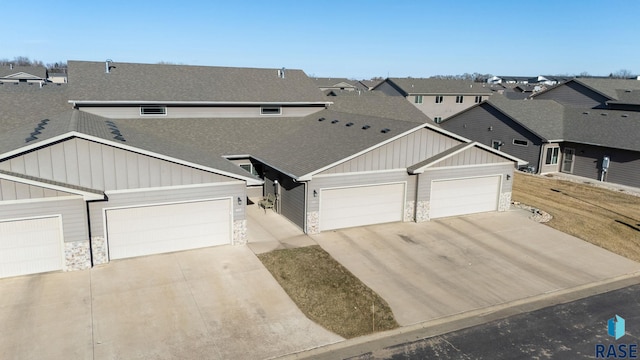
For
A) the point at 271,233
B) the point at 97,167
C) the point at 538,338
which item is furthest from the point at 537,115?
the point at 97,167

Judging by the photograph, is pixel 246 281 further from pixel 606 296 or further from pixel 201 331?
pixel 606 296

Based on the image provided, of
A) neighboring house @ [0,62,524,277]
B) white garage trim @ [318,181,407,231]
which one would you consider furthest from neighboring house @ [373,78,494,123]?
white garage trim @ [318,181,407,231]

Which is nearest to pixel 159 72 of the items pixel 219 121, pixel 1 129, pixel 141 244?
pixel 219 121

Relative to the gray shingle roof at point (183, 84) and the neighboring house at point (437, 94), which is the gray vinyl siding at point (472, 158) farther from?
the neighboring house at point (437, 94)

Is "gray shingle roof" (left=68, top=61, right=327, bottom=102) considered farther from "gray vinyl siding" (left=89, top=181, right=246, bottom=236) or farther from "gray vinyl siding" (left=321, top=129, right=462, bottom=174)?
"gray vinyl siding" (left=89, top=181, right=246, bottom=236)

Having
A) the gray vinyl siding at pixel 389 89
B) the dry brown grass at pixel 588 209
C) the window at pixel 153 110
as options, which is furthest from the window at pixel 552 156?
the window at pixel 153 110
